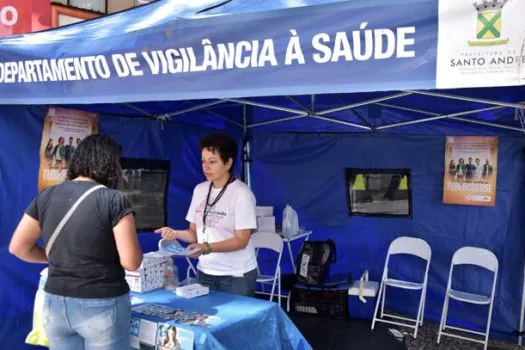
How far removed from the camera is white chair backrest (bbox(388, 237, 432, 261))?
4039mm

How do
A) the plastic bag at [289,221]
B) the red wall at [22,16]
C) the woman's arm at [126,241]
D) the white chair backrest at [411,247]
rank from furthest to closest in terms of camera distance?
the red wall at [22,16] < the plastic bag at [289,221] < the white chair backrest at [411,247] < the woman's arm at [126,241]

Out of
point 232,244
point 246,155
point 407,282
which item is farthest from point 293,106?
point 232,244

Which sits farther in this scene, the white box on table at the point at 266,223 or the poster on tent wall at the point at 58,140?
the white box on table at the point at 266,223

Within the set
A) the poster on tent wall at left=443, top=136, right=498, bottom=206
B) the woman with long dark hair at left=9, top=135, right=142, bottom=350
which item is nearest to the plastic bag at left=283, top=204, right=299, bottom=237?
the poster on tent wall at left=443, top=136, right=498, bottom=206

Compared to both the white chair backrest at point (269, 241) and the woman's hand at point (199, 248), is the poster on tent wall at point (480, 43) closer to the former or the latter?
the woman's hand at point (199, 248)

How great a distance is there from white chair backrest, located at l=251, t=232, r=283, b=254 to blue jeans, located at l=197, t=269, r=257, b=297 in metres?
1.81

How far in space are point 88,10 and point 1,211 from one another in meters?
6.90

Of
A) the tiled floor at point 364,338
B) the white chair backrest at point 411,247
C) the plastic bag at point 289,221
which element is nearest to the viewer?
the tiled floor at point 364,338

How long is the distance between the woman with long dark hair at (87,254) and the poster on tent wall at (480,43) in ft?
3.67

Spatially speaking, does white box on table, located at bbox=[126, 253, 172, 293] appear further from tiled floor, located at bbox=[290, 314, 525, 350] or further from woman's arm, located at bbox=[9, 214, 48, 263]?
tiled floor, located at bbox=[290, 314, 525, 350]

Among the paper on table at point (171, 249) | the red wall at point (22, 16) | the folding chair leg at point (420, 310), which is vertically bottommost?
the folding chair leg at point (420, 310)

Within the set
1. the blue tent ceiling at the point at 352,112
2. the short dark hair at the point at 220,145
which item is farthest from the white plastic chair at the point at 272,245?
the short dark hair at the point at 220,145

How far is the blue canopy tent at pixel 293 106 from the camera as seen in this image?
1.62 meters

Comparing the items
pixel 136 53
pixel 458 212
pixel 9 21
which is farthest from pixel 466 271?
pixel 9 21
